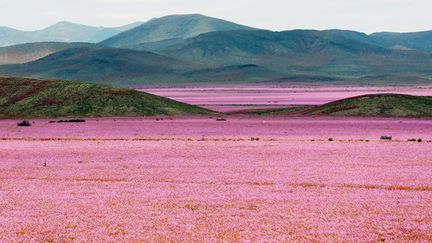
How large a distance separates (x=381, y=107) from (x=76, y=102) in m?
43.6

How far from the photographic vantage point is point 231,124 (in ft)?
251

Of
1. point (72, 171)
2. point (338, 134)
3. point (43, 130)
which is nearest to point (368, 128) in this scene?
point (338, 134)

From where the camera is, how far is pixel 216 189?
28.5 m

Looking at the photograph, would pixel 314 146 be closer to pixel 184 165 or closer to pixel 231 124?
pixel 184 165

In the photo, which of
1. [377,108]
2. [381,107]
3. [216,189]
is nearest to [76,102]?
[377,108]

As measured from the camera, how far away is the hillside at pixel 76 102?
323 feet

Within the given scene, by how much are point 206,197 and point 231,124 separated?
50.3 meters

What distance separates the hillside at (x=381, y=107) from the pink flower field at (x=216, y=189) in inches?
1415

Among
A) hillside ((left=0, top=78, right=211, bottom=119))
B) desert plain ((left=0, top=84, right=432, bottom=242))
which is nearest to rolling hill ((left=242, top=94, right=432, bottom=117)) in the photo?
hillside ((left=0, top=78, right=211, bottom=119))

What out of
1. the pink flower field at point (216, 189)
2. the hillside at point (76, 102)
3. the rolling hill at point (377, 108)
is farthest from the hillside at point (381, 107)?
the pink flower field at point (216, 189)

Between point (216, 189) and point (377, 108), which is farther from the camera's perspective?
point (377, 108)

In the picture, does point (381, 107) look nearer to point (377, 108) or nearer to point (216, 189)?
point (377, 108)

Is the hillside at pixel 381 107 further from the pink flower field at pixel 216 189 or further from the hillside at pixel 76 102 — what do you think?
the pink flower field at pixel 216 189

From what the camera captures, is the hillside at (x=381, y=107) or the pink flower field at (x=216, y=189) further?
the hillside at (x=381, y=107)
